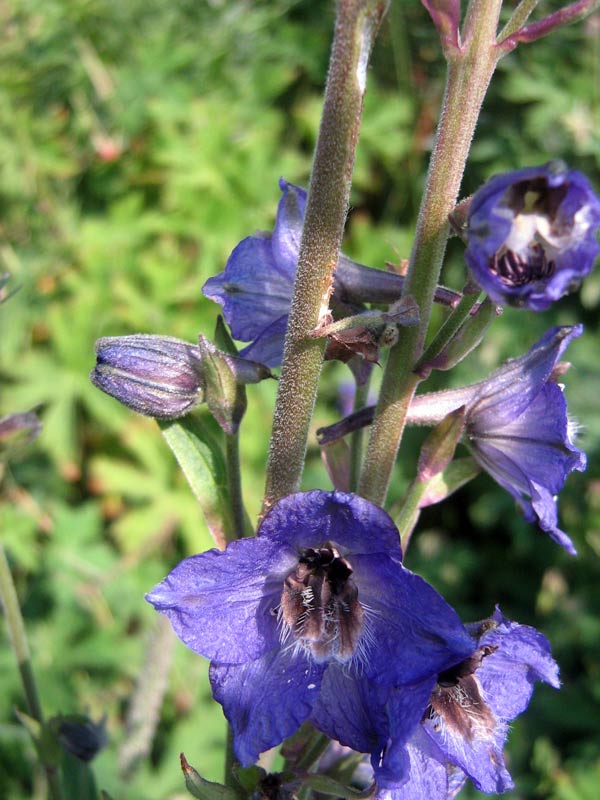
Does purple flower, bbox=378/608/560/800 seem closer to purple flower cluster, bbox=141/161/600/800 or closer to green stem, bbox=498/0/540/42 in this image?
purple flower cluster, bbox=141/161/600/800

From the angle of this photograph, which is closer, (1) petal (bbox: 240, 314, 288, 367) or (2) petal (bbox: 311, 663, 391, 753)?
(2) petal (bbox: 311, 663, 391, 753)

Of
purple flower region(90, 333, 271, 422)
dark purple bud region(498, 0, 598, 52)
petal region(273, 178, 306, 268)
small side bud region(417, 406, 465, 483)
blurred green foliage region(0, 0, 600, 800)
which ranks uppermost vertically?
dark purple bud region(498, 0, 598, 52)

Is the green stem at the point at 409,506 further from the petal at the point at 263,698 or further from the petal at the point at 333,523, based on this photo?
the petal at the point at 263,698

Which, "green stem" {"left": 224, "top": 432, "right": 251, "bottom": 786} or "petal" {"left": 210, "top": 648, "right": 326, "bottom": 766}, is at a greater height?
"green stem" {"left": 224, "top": 432, "right": 251, "bottom": 786}

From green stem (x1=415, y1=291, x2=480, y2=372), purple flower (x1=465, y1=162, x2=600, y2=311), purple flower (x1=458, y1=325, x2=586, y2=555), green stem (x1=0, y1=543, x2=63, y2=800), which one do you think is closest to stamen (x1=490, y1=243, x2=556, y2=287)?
purple flower (x1=465, y1=162, x2=600, y2=311)

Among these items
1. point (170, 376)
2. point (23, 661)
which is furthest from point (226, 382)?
point (23, 661)

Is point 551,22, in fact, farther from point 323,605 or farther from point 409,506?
point 323,605

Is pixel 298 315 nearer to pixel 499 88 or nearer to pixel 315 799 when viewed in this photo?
pixel 315 799
